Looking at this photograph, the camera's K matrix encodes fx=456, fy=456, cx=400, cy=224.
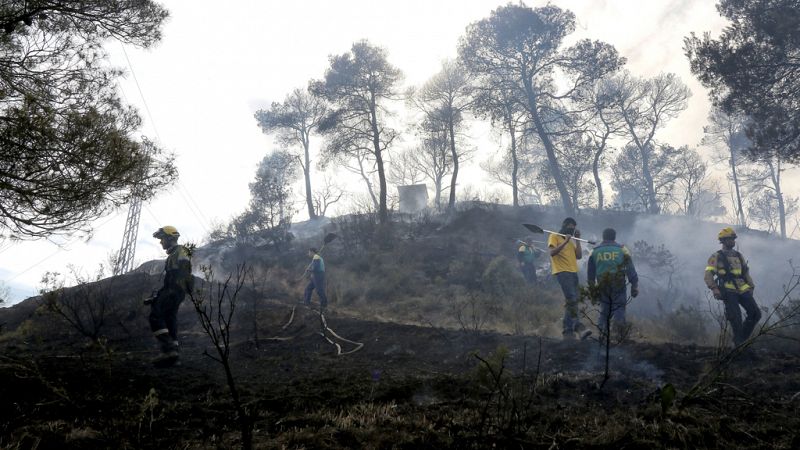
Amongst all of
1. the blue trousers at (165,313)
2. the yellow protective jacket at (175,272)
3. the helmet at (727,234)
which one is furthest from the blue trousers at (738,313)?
the blue trousers at (165,313)

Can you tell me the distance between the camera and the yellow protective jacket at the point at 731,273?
659 centimetres

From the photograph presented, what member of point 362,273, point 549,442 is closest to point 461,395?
point 549,442

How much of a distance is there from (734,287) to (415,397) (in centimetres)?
535

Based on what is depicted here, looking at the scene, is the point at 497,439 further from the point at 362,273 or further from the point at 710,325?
the point at 362,273

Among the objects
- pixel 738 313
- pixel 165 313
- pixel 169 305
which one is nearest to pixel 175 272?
pixel 169 305

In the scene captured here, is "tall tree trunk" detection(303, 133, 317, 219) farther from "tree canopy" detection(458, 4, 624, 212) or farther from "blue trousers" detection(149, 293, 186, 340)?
Answer: "blue trousers" detection(149, 293, 186, 340)

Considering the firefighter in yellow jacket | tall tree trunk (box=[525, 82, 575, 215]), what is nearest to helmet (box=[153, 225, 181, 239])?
the firefighter in yellow jacket

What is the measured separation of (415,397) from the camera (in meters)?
4.19

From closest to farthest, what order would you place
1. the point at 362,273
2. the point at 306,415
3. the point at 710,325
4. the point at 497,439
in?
the point at 497,439
the point at 306,415
the point at 710,325
the point at 362,273

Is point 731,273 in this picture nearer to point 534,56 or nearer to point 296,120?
point 534,56

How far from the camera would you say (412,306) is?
1305cm

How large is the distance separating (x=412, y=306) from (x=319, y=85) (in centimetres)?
1361

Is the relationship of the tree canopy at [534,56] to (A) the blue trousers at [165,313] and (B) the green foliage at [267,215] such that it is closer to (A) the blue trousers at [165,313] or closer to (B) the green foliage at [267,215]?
(B) the green foliage at [267,215]

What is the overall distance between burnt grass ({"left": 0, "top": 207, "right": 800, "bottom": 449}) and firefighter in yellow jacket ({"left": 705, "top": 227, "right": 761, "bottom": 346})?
0.41m
